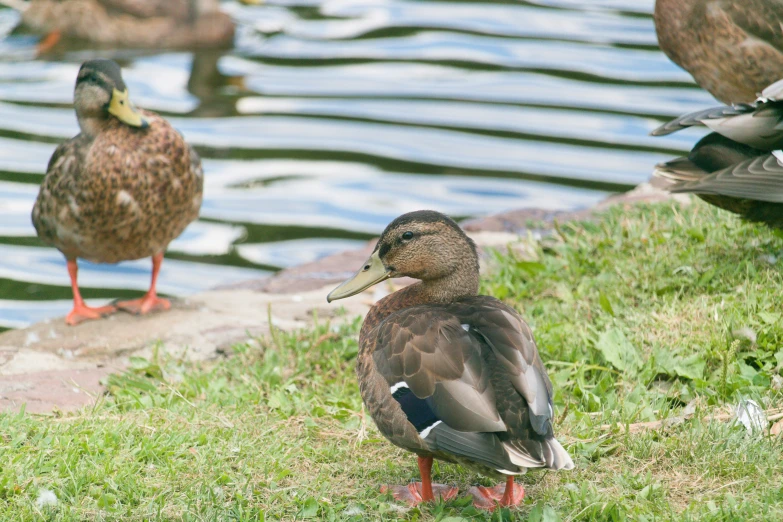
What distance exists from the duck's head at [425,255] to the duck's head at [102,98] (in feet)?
7.67

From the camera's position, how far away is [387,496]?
11.6 ft

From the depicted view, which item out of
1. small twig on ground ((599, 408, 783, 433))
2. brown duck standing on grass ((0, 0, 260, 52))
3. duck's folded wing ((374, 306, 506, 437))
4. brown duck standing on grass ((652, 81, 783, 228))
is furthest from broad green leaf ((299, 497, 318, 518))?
brown duck standing on grass ((0, 0, 260, 52))

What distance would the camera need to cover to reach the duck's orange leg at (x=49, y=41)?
38.4ft

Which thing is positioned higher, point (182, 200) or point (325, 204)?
point (182, 200)

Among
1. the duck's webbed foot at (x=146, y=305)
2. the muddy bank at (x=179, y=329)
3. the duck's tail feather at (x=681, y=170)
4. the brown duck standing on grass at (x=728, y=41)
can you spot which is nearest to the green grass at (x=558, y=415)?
the muddy bank at (x=179, y=329)

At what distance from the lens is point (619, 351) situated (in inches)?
172

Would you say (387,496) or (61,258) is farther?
(61,258)

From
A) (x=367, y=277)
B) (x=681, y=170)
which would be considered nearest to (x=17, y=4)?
(x=681, y=170)

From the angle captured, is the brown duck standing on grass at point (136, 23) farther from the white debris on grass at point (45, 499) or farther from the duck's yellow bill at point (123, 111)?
the white debris on grass at point (45, 499)

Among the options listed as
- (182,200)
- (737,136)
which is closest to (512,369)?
(737,136)

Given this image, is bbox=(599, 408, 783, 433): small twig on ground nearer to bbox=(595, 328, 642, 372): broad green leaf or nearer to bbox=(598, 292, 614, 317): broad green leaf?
bbox=(595, 328, 642, 372): broad green leaf

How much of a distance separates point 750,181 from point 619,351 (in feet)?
3.13

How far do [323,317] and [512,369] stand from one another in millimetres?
2332

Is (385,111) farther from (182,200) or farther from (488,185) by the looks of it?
(182,200)
